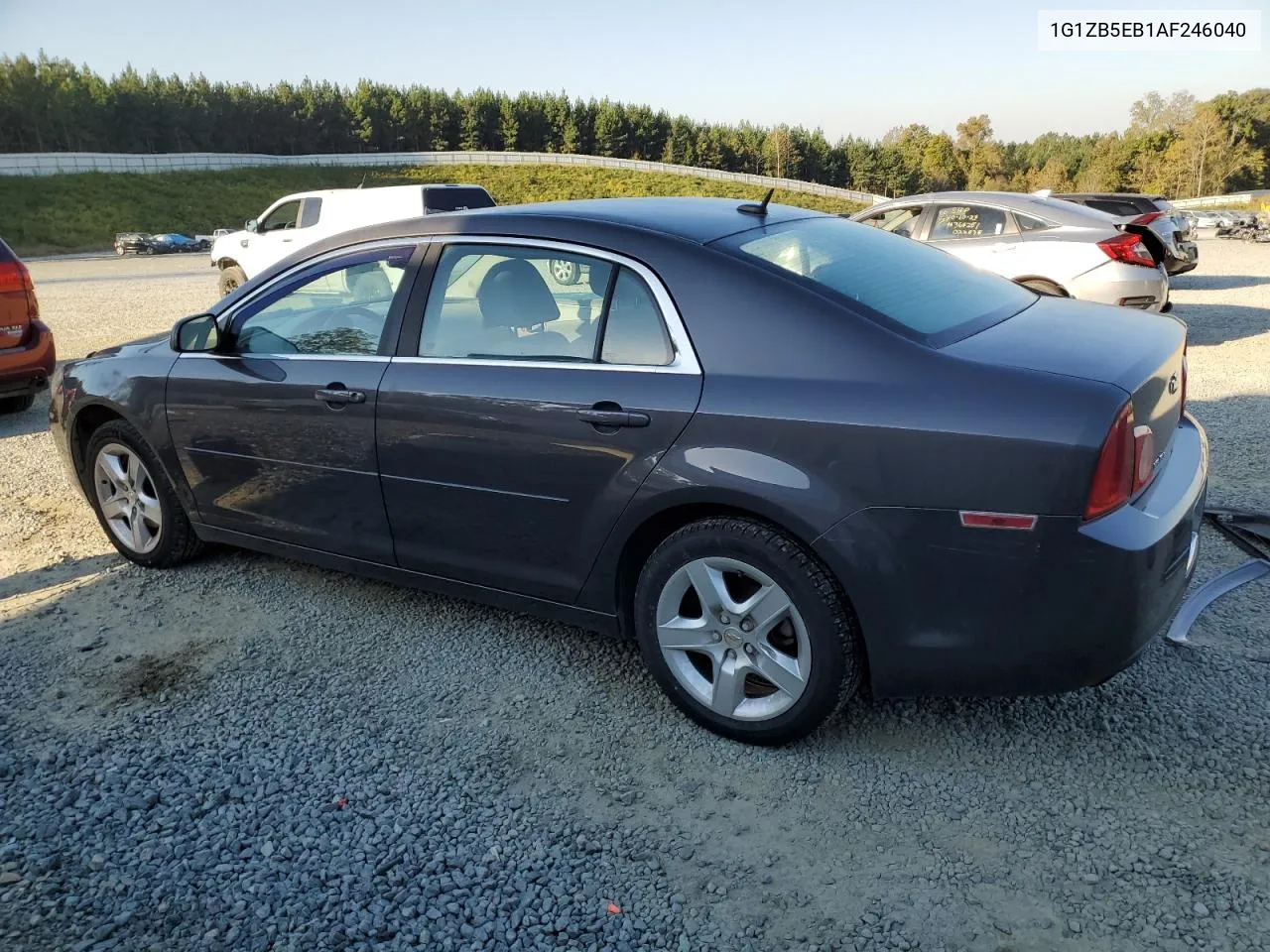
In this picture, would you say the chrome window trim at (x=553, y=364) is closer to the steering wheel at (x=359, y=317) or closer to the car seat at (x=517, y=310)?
the car seat at (x=517, y=310)

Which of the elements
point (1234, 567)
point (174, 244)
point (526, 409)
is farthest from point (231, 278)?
point (174, 244)

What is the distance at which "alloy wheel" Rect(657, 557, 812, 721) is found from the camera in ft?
9.02

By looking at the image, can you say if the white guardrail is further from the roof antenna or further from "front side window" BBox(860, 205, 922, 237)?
the roof antenna

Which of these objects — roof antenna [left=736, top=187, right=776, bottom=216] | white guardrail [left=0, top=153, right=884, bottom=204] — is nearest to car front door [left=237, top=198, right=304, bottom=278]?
roof antenna [left=736, top=187, right=776, bottom=216]

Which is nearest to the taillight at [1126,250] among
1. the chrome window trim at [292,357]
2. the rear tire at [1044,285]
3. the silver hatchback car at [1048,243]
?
the silver hatchback car at [1048,243]

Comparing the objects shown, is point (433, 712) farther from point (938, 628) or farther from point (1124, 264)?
point (1124, 264)

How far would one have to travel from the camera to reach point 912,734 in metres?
2.95

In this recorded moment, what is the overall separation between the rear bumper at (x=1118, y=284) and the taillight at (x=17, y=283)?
9.14 m

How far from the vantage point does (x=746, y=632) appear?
2797 mm

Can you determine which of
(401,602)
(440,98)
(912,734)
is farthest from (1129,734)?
(440,98)

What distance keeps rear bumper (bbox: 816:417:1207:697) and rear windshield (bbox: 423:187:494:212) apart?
12.3 m

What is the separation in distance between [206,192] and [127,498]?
57.8m

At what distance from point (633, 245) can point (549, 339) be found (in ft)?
1.41

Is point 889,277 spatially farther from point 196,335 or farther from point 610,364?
point 196,335
